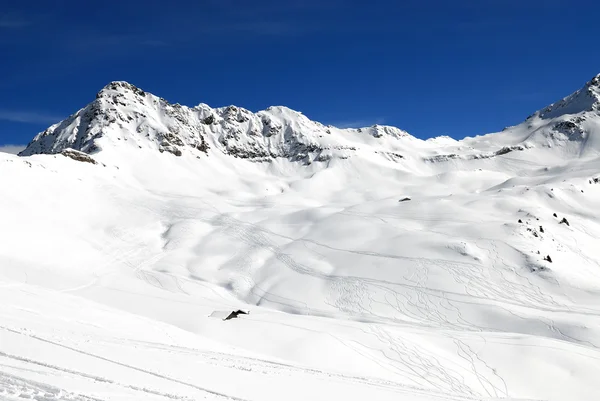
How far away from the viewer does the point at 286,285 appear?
44406mm

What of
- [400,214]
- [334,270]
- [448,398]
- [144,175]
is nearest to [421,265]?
[334,270]

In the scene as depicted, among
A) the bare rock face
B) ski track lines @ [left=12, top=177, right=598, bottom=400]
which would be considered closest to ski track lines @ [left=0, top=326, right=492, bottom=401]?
ski track lines @ [left=12, top=177, right=598, bottom=400]

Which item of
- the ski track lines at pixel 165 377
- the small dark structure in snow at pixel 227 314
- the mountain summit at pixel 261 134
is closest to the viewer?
the ski track lines at pixel 165 377

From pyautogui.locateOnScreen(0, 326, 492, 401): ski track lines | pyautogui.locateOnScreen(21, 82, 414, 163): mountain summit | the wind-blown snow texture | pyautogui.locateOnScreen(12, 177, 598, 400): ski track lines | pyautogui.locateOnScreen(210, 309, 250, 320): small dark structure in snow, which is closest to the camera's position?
pyautogui.locateOnScreen(0, 326, 492, 401): ski track lines

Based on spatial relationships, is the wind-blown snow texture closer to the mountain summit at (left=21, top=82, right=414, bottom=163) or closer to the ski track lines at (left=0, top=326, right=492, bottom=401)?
the ski track lines at (left=0, top=326, right=492, bottom=401)

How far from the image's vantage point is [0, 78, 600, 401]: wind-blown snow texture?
13.8 m

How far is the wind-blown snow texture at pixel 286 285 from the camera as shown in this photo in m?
13.8

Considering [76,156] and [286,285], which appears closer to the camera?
[286,285]

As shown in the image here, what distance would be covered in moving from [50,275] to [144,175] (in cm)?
6095

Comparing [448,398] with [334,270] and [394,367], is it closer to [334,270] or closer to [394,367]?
[394,367]

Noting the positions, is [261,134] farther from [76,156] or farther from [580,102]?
[580,102]

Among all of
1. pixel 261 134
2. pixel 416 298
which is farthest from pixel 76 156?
pixel 261 134

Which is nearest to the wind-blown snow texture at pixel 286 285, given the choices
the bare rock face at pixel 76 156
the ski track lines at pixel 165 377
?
the ski track lines at pixel 165 377

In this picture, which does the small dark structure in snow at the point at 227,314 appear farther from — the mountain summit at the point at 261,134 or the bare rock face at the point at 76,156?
the mountain summit at the point at 261,134
